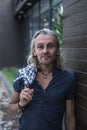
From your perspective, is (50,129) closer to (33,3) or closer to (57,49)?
(57,49)

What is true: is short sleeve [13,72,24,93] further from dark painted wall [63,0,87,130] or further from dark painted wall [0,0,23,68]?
dark painted wall [0,0,23,68]

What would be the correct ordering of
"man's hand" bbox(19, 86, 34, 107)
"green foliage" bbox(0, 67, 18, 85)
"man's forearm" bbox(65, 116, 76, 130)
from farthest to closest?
1. "green foliage" bbox(0, 67, 18, 85)
2. "man's forearm" bbox(65, 116, 76, 130)
3. "man's hand" bbox(19, 86, 34, 107)

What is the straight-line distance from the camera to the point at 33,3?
15.0 meters

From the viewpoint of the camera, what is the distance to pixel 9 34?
1936 cm

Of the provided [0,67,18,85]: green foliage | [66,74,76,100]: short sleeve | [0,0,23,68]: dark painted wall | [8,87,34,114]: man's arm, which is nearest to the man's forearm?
[66,74,76,100]: short sleeve

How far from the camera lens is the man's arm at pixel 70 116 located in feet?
8.81

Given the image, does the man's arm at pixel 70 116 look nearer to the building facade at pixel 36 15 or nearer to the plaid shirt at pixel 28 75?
the plaid shirt at pixel 28 75

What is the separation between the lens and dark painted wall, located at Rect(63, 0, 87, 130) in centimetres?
262

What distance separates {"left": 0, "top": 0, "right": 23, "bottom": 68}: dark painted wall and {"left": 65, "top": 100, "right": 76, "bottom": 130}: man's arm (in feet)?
54.4

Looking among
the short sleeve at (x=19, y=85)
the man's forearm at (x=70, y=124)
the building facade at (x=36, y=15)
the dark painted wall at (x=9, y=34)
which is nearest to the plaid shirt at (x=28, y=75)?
the short sleeve at (x=19, y=85)

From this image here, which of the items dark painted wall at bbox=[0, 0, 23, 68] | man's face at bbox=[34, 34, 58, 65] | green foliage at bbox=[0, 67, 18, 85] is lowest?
green foliage at bbox=[0, 67, 18, 85]

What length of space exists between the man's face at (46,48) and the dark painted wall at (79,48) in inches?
7.7

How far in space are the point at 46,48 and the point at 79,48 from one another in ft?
0.85

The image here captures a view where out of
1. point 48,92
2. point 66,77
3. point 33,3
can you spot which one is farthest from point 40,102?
point 33,3
